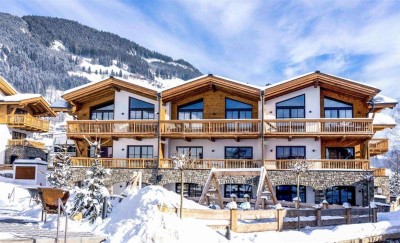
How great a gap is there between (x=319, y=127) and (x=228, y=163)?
5.81 metres

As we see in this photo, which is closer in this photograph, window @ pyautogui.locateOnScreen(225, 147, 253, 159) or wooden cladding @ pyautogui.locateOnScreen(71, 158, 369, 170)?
wooden cladding @ pyautogui.locateOnScreen(71, 158, 369, 170)

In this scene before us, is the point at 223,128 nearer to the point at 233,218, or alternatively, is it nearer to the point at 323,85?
the point at 323,85

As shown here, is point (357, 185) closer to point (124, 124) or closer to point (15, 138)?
point (124, 124)

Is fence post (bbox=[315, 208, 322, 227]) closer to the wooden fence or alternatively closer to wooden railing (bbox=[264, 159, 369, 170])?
the wooden fence

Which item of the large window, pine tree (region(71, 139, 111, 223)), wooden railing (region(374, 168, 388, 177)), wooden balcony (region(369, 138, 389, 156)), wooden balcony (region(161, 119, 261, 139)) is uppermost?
wooden balcony (region(161, 119, 261, 139))

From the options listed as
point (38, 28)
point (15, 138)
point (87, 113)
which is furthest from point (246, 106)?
point (38, 28)

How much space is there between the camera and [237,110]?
27.7 metres

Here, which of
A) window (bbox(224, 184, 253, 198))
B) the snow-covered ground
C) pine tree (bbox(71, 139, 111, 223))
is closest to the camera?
the snow-covered ground

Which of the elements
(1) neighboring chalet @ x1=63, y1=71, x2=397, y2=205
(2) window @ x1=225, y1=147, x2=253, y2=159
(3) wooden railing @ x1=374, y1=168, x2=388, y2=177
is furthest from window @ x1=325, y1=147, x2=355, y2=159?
(2) window @ x1=225, y1=147, x2=253, y2=159

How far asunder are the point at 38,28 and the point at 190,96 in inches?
7536

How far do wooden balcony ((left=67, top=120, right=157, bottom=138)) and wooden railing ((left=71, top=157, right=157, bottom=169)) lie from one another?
155 centimetres

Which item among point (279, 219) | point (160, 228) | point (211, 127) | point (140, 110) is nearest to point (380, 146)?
point (211, 127)

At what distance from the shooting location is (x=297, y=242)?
13078 mm

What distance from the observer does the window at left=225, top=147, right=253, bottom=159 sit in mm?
27000
